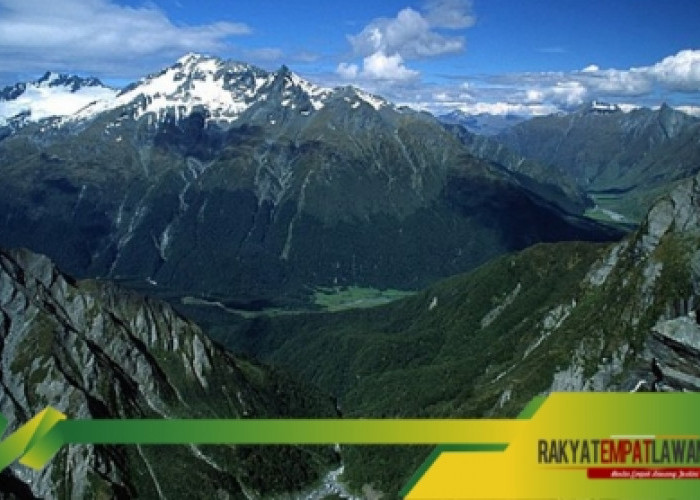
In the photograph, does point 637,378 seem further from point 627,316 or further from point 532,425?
point 627,316

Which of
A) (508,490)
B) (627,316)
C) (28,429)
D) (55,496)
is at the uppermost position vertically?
(28,429)

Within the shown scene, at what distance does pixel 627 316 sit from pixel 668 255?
18322 millimetres

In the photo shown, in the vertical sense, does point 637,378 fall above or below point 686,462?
below

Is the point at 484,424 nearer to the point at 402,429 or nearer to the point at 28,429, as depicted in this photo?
the point at 402,429

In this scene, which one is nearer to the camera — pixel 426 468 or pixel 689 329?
pixel 426 468

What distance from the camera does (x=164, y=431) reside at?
18.5 metres

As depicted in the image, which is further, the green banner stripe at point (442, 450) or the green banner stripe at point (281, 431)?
the green banner stripe at point (281, 431)

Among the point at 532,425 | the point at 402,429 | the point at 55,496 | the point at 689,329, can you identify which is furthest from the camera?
the point at 55,496

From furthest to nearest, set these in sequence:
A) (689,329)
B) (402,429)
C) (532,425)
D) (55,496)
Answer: (55,496) < (689,329) < (402,429) < (532,425)

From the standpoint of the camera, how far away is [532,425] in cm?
1659

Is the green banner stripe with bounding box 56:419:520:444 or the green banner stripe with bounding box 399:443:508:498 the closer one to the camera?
the green banner stripe with bounding box 399:443:508:498

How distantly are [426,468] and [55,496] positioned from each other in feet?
623

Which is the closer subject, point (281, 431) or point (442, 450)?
point (442, 450)

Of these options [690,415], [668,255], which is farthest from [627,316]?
[690,415]
